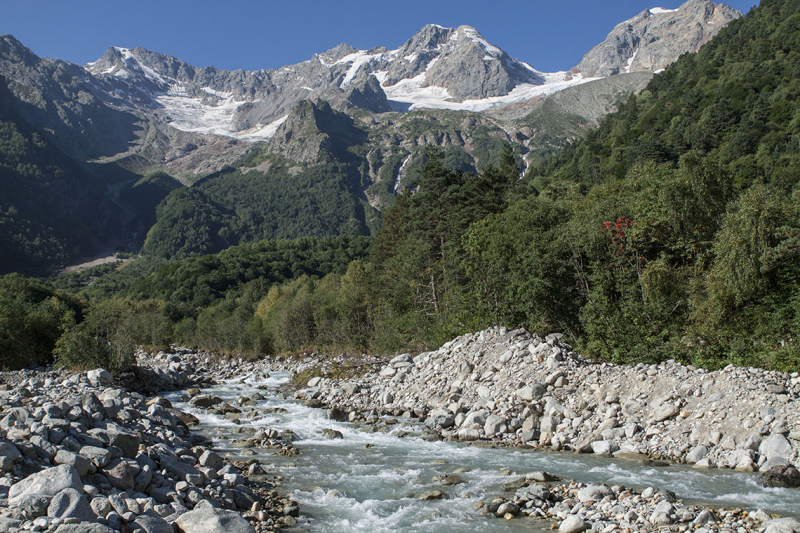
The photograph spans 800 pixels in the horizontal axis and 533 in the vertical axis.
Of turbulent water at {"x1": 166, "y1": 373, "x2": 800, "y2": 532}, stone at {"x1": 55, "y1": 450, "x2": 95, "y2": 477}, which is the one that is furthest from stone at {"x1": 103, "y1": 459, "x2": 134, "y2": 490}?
turbulent water at {"x1": 166, "y1": 373, "x2": 800, "y2": 532}

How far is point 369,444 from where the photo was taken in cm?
1908

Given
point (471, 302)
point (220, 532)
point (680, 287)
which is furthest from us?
point (471, 302)

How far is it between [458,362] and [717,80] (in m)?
89.2

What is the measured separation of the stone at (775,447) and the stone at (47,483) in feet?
57.7

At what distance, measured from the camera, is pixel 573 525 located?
423 inches

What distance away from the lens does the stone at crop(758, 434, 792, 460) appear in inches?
540

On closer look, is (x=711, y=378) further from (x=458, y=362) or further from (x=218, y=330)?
(x=218, y=330)

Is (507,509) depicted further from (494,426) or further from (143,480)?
(143,480)

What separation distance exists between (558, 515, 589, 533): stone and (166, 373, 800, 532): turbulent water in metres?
0.60

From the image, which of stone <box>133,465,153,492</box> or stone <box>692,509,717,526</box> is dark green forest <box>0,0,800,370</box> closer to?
stone <box>692,509,717,526</box>

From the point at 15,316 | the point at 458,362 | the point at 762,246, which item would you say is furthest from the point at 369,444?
the point at 15,316

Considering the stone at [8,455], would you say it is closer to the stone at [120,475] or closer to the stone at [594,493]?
the stone at [120,475]

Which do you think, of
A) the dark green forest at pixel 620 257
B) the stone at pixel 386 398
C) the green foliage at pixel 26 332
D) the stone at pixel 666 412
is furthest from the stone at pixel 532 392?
the green foliage at pixel 26 332

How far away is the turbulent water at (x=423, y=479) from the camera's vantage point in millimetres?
11914
